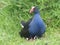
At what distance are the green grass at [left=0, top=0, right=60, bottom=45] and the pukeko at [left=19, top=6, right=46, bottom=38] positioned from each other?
5.4 inches

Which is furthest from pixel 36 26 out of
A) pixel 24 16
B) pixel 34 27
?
pixel 24 16

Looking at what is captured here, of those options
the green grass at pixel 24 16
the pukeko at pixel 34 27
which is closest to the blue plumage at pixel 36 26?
the pukeko at pixel 34 27

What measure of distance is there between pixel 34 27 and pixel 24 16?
1.01 m

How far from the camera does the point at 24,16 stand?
7.98 meters

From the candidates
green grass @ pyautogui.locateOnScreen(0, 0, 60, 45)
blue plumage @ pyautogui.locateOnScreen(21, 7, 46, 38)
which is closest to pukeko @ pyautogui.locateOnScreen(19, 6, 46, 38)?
blue plumage @ pyautogui.locateOnScreen(21, 7, 46, 38)

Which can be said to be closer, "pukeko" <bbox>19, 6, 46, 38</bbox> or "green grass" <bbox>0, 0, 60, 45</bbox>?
"pukeko" <bbox>19, 6, 46, 38</bbox>

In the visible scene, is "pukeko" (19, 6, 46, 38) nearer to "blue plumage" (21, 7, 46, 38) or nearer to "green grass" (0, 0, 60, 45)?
"blue plumage" (21, 7, 46, 38)

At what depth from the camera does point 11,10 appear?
8.05 meters

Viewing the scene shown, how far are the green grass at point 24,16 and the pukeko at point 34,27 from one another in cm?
14

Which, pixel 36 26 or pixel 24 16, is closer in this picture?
pixel 36 26

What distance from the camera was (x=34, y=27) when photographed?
7.03 meters

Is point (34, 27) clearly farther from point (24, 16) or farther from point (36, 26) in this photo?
point (24, 16)

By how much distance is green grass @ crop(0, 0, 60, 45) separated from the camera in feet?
23.9

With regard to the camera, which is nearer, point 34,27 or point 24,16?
point 34,27
